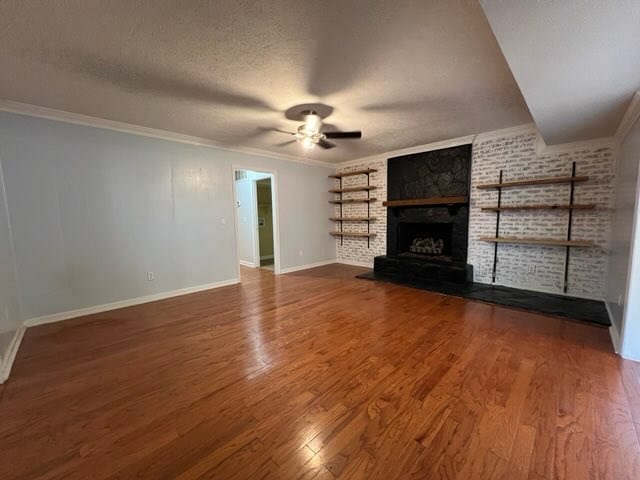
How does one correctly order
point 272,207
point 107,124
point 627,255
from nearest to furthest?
point 627,255 < point 107,124 < point 272,207

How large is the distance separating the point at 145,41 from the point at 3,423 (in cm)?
262

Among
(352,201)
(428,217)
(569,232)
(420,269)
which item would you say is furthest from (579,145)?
(352,201)

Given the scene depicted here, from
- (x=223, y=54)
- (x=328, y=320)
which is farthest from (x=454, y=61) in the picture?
(x=328, y=320)

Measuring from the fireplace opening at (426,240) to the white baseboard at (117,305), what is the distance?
3.55m

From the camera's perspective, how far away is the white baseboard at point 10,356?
6.64 feet

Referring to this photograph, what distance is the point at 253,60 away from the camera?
209cm

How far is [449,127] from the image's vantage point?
3836 millimetres

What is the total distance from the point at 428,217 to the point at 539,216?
5.26 feet

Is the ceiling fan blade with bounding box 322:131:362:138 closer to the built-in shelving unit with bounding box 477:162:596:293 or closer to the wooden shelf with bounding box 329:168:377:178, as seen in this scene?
the built-in shelving unit with bounding box 477:162:596:293

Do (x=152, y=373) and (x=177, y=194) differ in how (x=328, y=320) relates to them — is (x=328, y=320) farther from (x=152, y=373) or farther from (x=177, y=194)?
(x=177, y=194)

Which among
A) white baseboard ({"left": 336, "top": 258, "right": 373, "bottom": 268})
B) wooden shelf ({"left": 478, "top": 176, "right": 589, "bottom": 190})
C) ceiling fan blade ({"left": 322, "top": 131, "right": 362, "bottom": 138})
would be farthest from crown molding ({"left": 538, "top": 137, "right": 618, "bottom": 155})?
white baseboard ({"left": 336, "top": 258, "right": 373, "bottom": 268})

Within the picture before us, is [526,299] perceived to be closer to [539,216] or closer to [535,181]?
[539,216]

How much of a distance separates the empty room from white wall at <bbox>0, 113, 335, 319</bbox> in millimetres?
25

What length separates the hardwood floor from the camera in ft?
4.24
